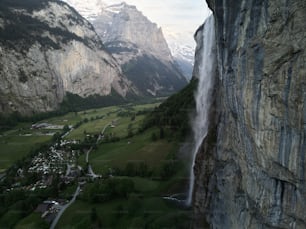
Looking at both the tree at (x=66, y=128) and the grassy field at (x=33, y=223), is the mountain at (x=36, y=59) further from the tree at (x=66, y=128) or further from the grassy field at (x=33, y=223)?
the grassy field at (x=33, y=223)

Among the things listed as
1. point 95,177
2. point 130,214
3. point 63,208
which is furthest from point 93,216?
point 95,177

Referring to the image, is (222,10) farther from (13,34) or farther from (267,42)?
(13,34)

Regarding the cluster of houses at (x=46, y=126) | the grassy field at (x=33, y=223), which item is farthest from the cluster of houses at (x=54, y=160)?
the cluster of houses at (x=46, y=126)

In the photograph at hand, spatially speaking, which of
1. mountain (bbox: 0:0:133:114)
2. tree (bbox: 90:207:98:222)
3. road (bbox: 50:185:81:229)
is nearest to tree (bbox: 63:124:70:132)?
mountain (bbox: 0:0:133:114)

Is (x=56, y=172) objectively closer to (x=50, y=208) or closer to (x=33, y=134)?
(x=50, y=208)

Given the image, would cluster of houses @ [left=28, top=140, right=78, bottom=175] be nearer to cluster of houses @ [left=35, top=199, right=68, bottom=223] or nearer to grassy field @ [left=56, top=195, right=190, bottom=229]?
cluster of houses @ [left=35, top=199, right=68, bottom=223]

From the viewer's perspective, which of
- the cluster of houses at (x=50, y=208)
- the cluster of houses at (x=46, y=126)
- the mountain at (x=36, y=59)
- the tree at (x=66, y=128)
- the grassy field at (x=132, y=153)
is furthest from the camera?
the mountain at (x=36, y=59)

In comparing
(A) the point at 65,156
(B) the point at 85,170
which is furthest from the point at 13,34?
Answer: (B) the point at 85,170
